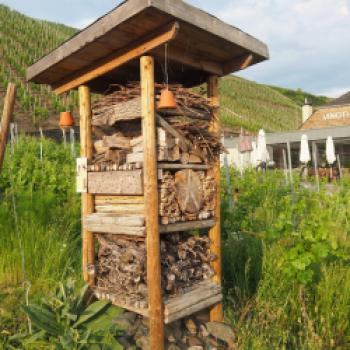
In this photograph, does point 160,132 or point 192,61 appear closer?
point 160,132

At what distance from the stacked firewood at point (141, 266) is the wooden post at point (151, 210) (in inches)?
6.8

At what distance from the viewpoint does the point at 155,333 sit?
2.83m

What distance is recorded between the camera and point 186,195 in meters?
3.16

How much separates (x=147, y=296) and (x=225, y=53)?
2203 mm

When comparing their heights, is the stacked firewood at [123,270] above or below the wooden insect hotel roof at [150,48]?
below

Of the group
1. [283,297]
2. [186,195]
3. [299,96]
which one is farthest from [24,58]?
[299,96]

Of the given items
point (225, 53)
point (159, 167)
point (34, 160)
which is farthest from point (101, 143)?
point (34, 160)

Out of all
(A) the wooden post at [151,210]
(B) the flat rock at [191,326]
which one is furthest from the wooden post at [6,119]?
(B) the flat rock at [191,326]

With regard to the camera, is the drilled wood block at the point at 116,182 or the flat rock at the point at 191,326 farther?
the flat rock at the point at 191,326

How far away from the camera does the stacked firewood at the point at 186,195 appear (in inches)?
118

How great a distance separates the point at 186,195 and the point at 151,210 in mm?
429

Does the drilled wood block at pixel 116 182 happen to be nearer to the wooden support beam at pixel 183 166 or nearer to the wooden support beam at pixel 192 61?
the wooden support beam at pixel 183 166

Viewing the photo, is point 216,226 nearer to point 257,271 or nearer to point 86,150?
point 257,271

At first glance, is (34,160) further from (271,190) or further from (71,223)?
(271,190)
